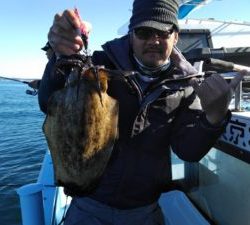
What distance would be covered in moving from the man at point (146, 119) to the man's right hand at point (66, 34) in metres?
0.28

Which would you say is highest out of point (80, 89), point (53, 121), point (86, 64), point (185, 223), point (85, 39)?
point (85, 39)

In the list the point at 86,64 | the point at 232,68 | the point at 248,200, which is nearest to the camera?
the point at 86,64

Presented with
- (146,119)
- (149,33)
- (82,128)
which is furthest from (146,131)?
(149,33)

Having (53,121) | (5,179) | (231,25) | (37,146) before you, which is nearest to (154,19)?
(53,121)

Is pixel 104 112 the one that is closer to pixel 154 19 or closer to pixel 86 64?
pixel 86 64

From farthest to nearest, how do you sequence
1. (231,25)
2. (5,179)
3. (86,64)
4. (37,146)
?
1. (37,146)
2. (5,179)
3. (231,25)
4. (86,64)

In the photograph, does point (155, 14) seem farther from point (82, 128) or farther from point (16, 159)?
point (16, 159)

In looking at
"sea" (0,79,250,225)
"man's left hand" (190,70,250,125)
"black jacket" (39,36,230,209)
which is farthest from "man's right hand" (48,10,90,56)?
"sea" (0,79,250,225)

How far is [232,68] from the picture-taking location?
3.05 metres

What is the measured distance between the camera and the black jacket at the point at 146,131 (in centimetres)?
273

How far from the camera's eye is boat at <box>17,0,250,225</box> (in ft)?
11.1

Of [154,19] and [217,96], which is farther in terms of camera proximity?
[154,19]

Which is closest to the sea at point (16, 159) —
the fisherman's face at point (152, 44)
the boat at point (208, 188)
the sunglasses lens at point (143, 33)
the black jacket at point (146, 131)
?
the boat at point (208, 188)

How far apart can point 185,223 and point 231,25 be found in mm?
6677
